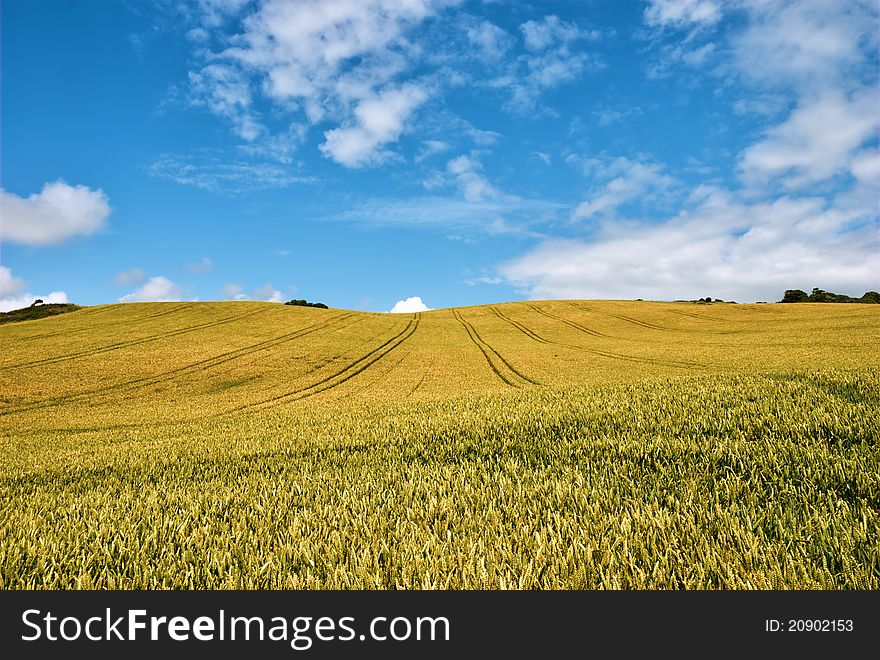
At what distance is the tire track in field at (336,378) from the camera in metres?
24.3

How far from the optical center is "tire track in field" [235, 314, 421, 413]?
79.8ft

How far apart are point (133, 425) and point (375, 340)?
3294cm

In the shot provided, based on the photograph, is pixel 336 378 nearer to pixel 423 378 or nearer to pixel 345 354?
pixel 423 378

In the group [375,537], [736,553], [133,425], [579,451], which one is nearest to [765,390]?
[579,451]

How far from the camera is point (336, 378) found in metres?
31.8

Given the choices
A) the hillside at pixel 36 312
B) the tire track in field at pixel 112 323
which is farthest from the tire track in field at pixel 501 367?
the hillside at pixel 36 312

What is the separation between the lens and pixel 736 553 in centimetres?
252

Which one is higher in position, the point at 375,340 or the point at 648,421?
the point at 375,340

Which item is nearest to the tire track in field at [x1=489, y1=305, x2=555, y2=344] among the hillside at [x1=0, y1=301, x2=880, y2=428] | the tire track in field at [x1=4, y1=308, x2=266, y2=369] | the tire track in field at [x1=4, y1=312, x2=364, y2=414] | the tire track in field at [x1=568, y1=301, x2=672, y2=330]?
the hillside at [x1=0, y1=301, x2=880, y2=428]

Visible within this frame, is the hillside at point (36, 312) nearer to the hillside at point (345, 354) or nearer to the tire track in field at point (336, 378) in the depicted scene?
the hillside at point (345, 354)

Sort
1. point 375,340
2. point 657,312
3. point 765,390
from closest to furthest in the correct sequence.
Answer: point 765,390 → point 375,340 → point 657,312
